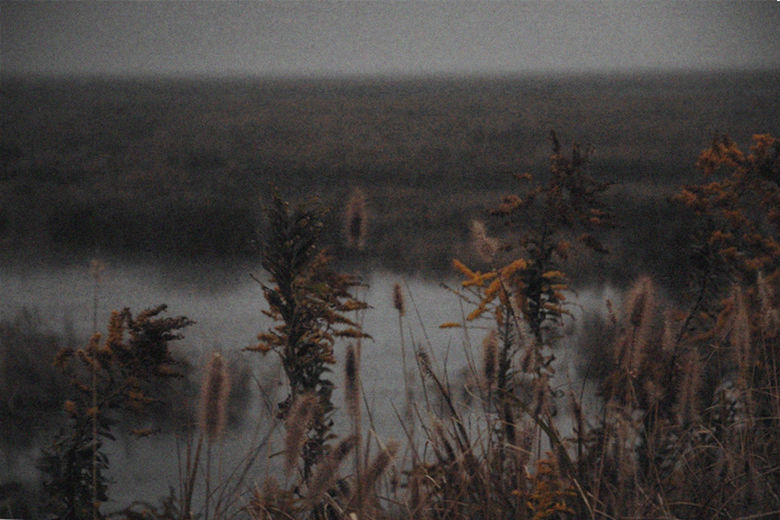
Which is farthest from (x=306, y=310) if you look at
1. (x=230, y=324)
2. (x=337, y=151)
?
(x=337, y=151)

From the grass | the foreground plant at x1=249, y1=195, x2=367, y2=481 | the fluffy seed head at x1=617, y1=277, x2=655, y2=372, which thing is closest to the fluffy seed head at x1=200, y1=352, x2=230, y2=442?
the foreground plant at x1=249, y1=195, x2=367, y2=481

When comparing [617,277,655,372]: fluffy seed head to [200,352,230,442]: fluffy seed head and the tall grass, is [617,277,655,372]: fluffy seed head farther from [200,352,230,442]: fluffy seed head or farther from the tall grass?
[200,352,230,442]: fluffy seed head

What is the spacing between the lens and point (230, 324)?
2330 mm

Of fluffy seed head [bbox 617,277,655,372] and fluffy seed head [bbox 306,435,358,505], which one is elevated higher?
fluffy seed head [bbox 617,277,655,372]

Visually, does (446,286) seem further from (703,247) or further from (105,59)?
(105,59)

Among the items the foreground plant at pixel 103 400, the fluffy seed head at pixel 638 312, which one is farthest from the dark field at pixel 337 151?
the fluffy seed head at pixel 638 312

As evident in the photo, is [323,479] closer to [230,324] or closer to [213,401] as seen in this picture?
[213,401]

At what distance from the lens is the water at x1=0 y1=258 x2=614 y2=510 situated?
223cm

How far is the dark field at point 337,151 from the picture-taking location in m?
2.23

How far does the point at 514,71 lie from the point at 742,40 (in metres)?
0.65

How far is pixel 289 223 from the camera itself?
1.89 meters

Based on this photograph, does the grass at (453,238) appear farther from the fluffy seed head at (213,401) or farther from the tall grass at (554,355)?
the fluffy seed head at (213,401)

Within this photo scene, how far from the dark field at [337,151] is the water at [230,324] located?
7cm

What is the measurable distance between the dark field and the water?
0.23ft
